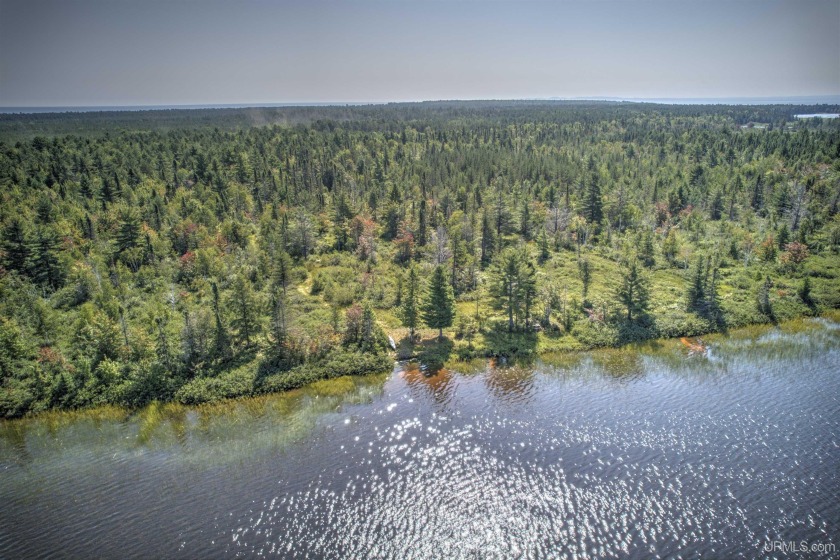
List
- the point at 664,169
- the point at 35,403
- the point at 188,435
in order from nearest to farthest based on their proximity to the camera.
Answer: the point at 188,435 → the point at 35,403 → the point at 664,169

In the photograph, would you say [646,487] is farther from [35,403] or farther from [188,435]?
[35,403]

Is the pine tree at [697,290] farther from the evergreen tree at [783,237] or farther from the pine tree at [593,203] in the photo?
the pine tree at [593,203]

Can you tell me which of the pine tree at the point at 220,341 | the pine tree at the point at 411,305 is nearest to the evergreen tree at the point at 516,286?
the pine tree at the point at 411,305

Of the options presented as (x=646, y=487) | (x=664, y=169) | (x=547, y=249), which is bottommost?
(x=646, y=487)

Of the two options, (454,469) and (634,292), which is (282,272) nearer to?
(454,469)

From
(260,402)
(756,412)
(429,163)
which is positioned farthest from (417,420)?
(429,163)

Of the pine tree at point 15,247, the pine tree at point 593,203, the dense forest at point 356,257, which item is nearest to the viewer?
the dense forest at point 356,257

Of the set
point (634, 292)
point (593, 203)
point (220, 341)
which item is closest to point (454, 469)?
point (220, 341)
